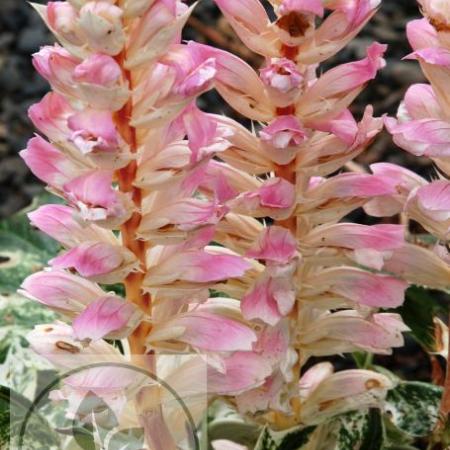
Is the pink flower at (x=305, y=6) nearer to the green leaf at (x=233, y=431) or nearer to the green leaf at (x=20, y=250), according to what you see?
the green leaf at (x=233, y=431)

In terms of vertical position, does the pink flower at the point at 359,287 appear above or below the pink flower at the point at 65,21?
below

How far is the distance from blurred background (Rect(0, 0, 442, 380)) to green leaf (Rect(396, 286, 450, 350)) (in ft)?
2.49

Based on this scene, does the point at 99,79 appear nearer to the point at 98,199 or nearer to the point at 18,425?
the point at 98,199

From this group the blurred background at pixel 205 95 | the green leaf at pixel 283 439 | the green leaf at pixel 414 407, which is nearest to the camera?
the green leaf at pixel 283 439

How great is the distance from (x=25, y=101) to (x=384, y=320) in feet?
4.81

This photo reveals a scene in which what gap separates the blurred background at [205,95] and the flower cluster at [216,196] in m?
1.06

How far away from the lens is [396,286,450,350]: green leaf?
960 millimetres

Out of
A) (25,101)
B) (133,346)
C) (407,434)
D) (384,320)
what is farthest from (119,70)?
(25,101)

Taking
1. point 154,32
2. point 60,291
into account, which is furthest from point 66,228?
point 154,32

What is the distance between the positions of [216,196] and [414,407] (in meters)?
0.33

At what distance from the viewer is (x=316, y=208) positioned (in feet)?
2.38

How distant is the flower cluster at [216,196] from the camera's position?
61 centimetres

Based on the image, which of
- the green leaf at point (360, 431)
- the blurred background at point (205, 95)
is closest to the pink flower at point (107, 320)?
the green leaf at point (360, 431)

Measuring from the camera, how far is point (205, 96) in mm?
2102
